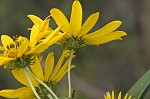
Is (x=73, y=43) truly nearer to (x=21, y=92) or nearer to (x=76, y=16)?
(x=76, y=16)

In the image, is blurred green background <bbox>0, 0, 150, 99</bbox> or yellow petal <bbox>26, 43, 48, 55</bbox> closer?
yellow petal <bbox>26, 43, 48, 55</bbox>

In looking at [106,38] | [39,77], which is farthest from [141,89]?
[39,77]

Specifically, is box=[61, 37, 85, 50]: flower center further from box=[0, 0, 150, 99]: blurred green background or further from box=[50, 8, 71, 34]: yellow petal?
box=[0, 0, 150, 99]: blurred green background

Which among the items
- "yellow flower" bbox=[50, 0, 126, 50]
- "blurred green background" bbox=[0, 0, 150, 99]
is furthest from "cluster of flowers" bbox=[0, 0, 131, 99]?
"blurred green background" bbox=[0, 0, 150, 99]

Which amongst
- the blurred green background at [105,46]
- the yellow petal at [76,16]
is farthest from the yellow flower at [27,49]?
the blurred green background at [105,46]

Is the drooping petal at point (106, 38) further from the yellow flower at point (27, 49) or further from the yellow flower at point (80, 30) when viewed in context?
the yellow flower at point (27, 49)

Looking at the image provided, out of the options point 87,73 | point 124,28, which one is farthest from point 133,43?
point 87,73
